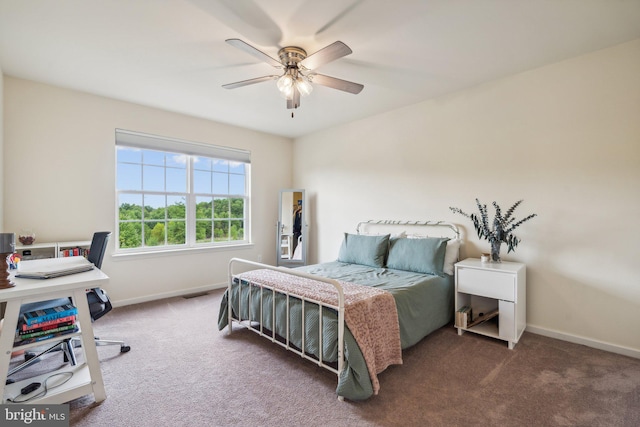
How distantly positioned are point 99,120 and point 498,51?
14.0 ft

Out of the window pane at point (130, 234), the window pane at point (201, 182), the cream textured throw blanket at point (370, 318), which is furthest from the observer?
the window pane at point (201, 182)

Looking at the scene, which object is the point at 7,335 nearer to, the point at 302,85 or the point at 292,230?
the point at 302,85

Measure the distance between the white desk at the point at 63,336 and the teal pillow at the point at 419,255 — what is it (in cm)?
265

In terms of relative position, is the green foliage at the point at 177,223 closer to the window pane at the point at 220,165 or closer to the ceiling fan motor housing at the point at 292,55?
the window pane at the point at 220,165

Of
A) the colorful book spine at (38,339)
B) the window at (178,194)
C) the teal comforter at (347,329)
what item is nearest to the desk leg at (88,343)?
the colorful book spine at (38,339)

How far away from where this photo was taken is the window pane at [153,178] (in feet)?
12.8

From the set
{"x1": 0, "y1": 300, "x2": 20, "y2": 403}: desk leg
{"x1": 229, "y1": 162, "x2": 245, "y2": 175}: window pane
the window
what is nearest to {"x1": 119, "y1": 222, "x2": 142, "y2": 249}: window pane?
the window

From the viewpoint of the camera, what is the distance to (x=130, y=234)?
378 cm

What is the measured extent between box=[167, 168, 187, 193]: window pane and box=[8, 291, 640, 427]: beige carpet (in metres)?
2.01

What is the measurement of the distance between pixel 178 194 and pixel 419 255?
131 inches

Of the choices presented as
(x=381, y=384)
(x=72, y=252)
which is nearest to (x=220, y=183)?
(x=72, y=252)

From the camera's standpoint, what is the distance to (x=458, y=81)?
120 inches

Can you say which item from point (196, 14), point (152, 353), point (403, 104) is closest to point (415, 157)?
point (403, 104)

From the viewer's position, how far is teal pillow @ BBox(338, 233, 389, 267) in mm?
3436
